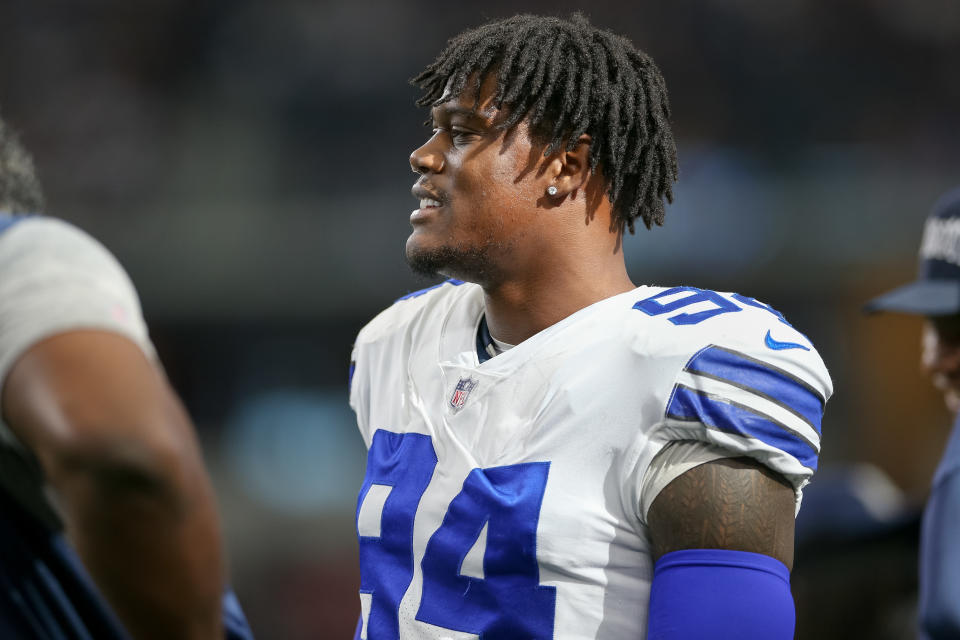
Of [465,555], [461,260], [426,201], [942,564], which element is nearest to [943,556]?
[942,564]

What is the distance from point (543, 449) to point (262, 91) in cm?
589

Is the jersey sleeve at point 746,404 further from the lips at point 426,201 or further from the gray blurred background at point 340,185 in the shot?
the gray blurred background at point 340,185

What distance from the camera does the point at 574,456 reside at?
67.6 inches

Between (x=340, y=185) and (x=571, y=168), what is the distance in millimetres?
5103

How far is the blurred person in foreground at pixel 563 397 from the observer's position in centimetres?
162

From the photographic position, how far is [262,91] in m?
7.17

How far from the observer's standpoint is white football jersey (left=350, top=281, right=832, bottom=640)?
1.65 meters

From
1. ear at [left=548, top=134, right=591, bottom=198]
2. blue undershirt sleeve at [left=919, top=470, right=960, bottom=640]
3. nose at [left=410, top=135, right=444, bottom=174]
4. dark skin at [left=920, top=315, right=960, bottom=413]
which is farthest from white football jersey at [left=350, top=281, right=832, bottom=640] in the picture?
dark skin at [left=920, top=315, right=960, bottom=413]

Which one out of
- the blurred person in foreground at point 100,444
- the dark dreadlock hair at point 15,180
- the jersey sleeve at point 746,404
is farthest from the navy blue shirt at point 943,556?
the dark dreadlock hair at point 15,180

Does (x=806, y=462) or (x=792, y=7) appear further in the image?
(x=792, y=7)

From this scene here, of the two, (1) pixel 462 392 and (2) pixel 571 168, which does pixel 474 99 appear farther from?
(1) pixel 462 392

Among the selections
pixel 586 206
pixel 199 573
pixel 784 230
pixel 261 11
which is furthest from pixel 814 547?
pixel 261 11

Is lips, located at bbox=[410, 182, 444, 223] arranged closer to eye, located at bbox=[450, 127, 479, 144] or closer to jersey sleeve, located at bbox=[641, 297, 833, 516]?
eye, located at bbox=[450, 127, 479, 144]

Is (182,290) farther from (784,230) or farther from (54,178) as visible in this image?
(784,230)
